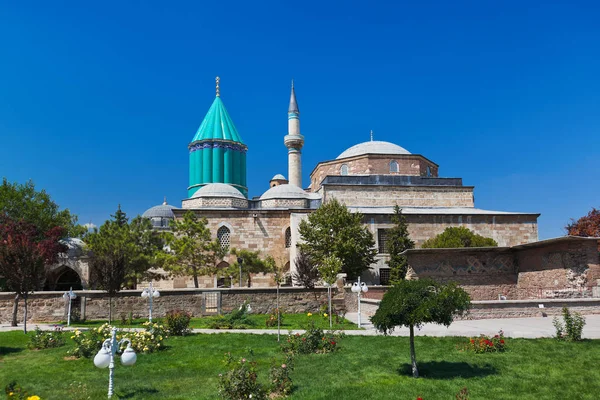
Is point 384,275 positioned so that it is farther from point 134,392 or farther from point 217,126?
point 217,126

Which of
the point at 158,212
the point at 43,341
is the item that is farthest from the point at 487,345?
the point at 158,212

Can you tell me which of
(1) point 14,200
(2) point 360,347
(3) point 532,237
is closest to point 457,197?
(3) point 532,237

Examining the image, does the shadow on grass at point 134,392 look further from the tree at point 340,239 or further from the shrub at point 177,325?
the tree at point 340,239

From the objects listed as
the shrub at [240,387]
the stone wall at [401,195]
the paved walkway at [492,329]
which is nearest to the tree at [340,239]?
the stone wall at [401,195]

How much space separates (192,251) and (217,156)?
50.8 ft

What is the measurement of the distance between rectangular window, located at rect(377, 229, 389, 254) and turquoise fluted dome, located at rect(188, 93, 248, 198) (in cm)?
1498

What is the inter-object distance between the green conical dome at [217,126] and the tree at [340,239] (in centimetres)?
1714

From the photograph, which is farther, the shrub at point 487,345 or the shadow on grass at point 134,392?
the shrub at point 487,345

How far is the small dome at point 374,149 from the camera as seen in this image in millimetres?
31245

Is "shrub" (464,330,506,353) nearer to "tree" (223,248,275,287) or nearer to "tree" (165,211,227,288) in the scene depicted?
"tree" (165,211,227,288)

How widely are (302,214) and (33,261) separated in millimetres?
15498

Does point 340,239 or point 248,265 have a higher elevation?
point 340,239

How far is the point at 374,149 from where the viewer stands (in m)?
31.6

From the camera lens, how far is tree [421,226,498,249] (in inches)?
909
